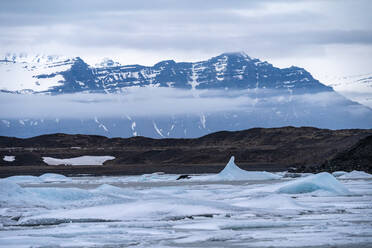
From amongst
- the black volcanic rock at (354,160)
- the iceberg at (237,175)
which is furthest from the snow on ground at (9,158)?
the iceberg at (237,175)

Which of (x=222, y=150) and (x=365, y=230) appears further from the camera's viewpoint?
(x=222, y=150)

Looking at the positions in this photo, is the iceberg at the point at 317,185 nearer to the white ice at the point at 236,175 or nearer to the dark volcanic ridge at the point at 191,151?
the white ice at the point at 236,175

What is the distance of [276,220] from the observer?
19859 millimetres

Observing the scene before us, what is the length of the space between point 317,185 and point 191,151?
90.9 metres

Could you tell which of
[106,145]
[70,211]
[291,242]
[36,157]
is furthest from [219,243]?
[106,145]

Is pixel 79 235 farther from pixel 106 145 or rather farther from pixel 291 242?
pixel 106 145

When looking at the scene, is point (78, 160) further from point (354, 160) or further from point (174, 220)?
point (174, 220)

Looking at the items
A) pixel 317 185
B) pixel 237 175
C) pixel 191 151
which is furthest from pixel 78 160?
pixel 317 185

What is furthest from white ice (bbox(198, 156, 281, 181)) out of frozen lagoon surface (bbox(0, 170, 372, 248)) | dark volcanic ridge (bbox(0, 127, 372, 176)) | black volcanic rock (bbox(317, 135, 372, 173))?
dark volcanic ridge (bbox(0, 127, 372, 176))

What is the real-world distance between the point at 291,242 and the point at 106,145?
133m

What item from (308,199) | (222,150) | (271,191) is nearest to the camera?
(308,199)

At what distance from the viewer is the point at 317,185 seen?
31.2 metres

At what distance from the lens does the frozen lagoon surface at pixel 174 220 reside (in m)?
15.9

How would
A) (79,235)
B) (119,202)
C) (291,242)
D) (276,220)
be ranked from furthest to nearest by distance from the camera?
(119,202), (276,220), (79,235), (291,242)
